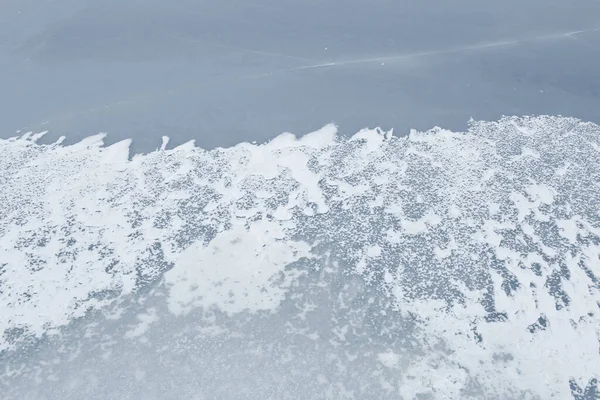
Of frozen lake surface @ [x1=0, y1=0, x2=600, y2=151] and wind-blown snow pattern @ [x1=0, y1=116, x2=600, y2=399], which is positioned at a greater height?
frozen lake surface @ [x1=0, y1=0, x2=600, y2=151]

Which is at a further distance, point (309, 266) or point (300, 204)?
point (300, 204)

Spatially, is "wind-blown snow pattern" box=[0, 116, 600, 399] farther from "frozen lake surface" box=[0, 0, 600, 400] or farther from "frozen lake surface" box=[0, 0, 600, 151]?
"frozen lake surface" box=[0, 0, 600, 151]

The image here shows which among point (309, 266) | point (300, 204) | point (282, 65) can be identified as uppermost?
point (282, 65)

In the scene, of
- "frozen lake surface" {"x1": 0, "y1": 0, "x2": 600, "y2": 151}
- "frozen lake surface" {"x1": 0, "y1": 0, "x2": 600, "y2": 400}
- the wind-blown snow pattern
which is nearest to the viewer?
the wind-blown snow pattern

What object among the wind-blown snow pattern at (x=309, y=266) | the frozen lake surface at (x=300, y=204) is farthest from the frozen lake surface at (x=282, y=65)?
the wind-blown snow pattern at (x=309, y=266)

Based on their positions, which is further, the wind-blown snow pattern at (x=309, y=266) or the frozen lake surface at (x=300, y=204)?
the frozen lake surface at (x=300, y=204)

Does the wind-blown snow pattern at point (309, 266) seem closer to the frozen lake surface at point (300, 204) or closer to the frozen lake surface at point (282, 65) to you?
the frozen lake surface at point (300, 204)

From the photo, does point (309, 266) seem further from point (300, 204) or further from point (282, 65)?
point (282, 65)

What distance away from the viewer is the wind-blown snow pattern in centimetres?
892

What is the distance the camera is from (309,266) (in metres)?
10.3

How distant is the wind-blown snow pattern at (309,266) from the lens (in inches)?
351

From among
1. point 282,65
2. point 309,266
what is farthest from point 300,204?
point 282,65

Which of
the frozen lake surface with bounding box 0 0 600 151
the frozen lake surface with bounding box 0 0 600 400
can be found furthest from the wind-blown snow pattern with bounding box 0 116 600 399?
the frozen lake surface with bounding box 0 0 600 151

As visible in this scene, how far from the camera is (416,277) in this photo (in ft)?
33.3
